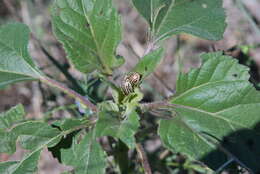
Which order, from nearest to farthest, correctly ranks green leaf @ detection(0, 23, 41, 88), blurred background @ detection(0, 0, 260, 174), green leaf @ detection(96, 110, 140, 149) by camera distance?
green leaf @ detection(96, 110, 140, 149) < green leaf @ detection(0, 23, 41, 88) < blurred background @ detection(0, 0, 260, 174)

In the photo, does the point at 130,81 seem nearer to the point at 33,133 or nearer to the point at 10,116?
the point at 33,133

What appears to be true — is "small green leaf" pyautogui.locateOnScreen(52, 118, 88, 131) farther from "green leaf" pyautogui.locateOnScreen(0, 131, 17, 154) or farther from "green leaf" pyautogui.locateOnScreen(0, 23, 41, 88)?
"green leaf" pyautogui.locateOnScreen(0, 23, 41, 88)

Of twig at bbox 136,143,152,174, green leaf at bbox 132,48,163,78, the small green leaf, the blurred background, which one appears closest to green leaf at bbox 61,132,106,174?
the small green leaf

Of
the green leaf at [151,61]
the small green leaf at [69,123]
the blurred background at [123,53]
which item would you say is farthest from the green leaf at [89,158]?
the blurred background at [123,53]

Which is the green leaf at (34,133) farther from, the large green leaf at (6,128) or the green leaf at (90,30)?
the green leaf at (90,30)

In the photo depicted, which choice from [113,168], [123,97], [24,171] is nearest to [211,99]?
[123,97]

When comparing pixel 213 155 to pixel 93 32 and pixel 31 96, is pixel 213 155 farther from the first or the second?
pixel 31 96
